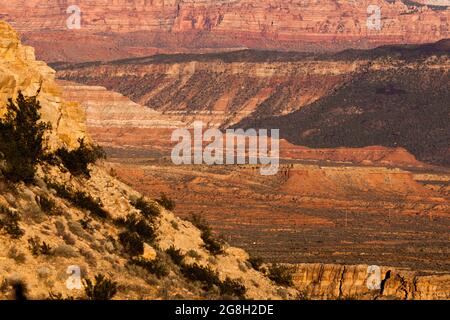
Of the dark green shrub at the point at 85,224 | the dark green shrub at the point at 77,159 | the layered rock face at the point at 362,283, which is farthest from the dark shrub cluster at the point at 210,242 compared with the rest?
the layered rock face at the point at 362,283

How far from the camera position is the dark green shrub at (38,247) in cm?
2141

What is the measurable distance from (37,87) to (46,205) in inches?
138

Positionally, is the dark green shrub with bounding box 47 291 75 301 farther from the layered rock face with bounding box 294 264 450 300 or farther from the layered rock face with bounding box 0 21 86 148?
the layered rock face with bounding box 294 264 450 300

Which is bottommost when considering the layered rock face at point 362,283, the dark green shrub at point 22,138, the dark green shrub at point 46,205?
the layered rock face at point 362,283

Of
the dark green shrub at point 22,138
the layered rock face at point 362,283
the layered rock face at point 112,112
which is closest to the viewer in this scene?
the dark green shrub at point 22,138

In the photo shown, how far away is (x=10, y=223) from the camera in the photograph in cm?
2173

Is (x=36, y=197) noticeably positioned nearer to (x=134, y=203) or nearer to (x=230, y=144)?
(x=134, y=203)

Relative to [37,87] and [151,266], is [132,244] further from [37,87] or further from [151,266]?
[37,87]

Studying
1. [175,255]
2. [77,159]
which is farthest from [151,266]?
[77,159]

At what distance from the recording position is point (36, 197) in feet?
77.2

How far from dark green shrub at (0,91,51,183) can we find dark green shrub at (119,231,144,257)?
2058mm

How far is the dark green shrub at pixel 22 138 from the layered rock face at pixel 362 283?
52.8 feet

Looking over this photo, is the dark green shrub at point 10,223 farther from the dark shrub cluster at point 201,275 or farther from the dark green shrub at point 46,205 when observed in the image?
the dark shrub cluster at point 201,275
